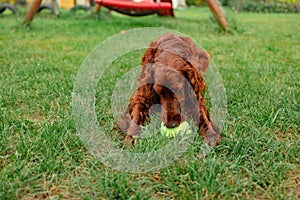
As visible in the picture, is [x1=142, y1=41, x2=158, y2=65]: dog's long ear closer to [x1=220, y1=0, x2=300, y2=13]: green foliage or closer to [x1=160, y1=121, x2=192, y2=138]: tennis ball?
[x1=160, y1=121, x2=192, y2=138]: tennis ball

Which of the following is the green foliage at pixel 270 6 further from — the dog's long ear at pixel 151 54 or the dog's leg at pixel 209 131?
the dog's leg at pixel 209 131

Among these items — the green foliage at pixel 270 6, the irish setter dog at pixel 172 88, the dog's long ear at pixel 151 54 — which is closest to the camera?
the irish setter dog at pixel 172 88

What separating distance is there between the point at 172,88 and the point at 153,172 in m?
0.49

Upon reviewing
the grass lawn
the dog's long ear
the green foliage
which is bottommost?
the green foliage

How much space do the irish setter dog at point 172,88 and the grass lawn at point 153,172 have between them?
185 mm

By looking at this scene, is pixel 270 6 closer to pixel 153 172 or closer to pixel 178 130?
pixel 178 130

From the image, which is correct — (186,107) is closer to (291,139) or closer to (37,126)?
(291,139)

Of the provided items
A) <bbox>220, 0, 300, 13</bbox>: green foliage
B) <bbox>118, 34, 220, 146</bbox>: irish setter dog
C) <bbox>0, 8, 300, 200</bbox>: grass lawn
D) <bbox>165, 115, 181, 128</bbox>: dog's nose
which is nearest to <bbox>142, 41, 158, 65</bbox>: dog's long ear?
<bbox>118, 34, 220, 146</bbox>: irish setter dog

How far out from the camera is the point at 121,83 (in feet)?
10.9

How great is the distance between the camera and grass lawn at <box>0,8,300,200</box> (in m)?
1.70

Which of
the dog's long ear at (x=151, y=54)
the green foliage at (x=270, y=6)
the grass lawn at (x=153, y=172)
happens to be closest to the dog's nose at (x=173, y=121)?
the grass lawn at (x=153, y=172)

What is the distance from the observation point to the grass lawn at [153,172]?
170 cm

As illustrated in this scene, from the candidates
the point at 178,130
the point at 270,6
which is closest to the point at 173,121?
the point at 178,130

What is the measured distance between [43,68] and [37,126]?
1699 mm
